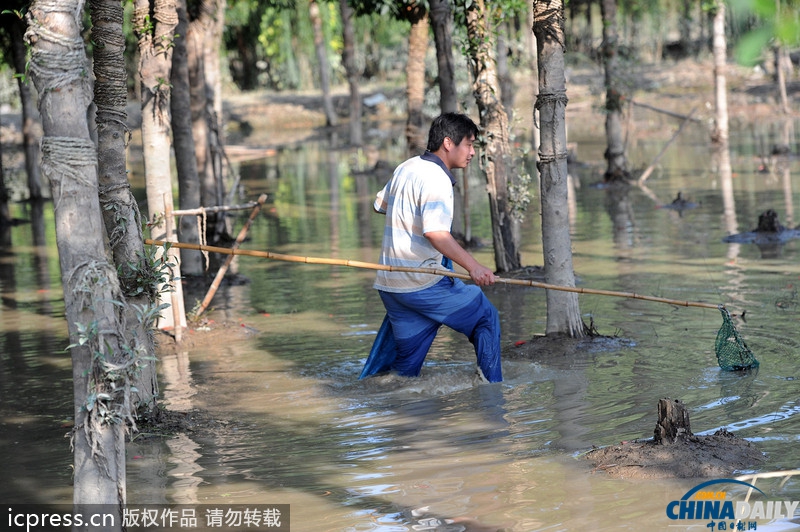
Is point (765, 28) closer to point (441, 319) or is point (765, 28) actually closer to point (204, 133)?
point (441, 319)

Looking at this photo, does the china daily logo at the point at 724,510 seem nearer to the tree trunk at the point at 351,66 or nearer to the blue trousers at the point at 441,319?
the blue trousers at the point at 441,319

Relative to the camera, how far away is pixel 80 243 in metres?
4.44

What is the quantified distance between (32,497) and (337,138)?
1349 inches

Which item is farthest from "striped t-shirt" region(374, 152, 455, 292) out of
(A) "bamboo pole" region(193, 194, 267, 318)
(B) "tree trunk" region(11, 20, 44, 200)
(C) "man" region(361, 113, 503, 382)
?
(B) "tree trunk" region(11, 20, 44, 200)

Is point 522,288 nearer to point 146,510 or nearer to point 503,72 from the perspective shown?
point 146,510

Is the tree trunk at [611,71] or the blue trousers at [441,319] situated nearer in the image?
the blue trousers at [441,319]

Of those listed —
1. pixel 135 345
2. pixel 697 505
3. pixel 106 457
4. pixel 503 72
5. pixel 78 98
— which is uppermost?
pixel 503 72

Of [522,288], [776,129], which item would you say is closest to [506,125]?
[522,288]

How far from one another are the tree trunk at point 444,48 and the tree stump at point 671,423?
7.15m

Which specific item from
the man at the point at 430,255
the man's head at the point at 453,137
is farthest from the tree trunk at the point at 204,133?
the man's head at the point at 453,137

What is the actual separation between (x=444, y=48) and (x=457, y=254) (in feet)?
19.8

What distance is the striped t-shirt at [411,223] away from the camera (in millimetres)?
6805

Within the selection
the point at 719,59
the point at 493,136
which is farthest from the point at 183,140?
the point at 719,59

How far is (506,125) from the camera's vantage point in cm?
1114
